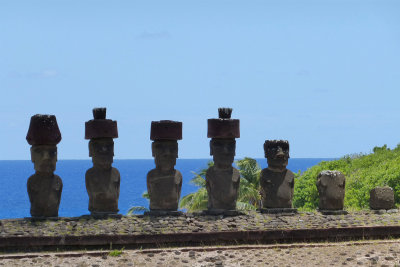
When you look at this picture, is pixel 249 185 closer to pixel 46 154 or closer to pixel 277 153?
pixel 277 153

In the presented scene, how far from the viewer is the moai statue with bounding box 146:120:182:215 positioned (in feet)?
54.6

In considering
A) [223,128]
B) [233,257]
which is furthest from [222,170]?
[233,257]

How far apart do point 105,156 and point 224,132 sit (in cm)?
243

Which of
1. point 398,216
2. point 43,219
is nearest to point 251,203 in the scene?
point 398,216

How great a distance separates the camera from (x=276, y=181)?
17.1 metres

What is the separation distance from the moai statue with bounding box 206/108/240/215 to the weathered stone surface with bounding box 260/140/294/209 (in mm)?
648

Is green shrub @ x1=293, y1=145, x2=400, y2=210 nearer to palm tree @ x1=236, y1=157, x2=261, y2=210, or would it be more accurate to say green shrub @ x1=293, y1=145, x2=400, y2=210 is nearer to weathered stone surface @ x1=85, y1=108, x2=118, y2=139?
palm tree @ x1=236, y1=157, x2=261, y2=210

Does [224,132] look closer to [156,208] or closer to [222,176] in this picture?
[222,176]

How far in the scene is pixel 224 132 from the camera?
16.9m

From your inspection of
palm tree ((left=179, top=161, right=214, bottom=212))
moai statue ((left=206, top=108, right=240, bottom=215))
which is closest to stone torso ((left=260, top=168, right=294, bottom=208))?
moai statue ((left=206, top=108, right=240, bottom=215))

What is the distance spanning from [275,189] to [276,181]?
0.17 meters

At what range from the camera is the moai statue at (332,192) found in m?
17.5

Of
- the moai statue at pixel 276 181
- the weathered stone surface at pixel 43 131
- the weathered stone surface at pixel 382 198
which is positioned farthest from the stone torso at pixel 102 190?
the weathered stone surface at pixel 382 198

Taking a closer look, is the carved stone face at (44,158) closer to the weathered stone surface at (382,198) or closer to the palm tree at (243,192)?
the weathered stone surface at (382,198)
